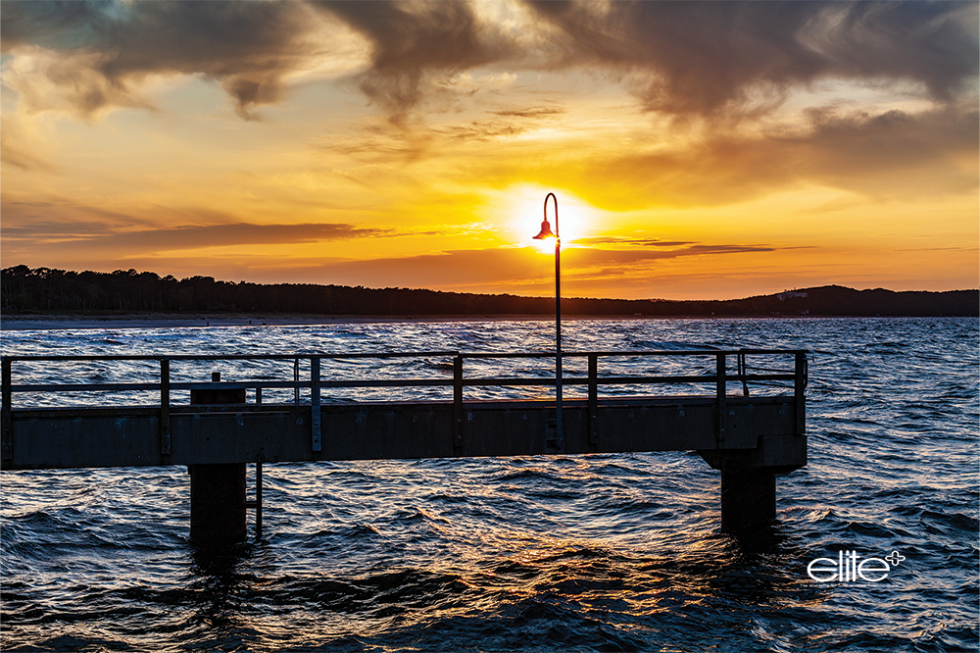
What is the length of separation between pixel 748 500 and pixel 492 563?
15.6 ft

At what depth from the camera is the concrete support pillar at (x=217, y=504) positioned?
12.6 meters

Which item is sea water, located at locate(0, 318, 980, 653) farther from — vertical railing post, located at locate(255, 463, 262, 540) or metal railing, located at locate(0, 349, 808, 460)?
metal railing, located at locate(0, 349, 808, 460)

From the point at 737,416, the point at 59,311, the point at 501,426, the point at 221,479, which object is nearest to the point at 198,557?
the point at 221,479

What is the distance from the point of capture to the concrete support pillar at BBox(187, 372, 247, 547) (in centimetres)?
1263

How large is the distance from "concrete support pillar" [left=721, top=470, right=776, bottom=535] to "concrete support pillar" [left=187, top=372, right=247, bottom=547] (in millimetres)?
8609

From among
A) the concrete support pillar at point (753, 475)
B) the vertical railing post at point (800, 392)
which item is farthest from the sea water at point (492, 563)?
the vertical railing post at point (800, 392)

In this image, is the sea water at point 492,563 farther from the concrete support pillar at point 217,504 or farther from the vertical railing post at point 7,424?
the vertical railing post at point 7,424

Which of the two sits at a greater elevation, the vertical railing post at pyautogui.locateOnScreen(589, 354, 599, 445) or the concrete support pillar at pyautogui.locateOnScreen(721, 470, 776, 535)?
the vertical railing post at pyautogui.locateOnScreen(589, 354, 599, 445)

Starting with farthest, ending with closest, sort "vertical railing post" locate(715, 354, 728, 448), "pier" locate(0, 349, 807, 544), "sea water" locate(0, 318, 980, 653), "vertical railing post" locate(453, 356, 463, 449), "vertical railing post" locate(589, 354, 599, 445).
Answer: "vertical railing post" locate(715, 354, 728, 448) → "vertical railing post" locate(589, 354, 599, 445) → "vertical railing post" locate(453, 356, 463, 449) → "pier" locate(0, 349, 807, 544) → "sea water" locate(0, 318, 980, 653)

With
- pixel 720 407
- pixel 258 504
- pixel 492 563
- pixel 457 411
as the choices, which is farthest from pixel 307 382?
pixel 720 407

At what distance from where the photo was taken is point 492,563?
515 inches

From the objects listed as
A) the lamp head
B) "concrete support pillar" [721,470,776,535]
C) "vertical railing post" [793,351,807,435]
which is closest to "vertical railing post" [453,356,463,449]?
the lamp head

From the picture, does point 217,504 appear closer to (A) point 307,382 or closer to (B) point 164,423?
(B) point 164,423

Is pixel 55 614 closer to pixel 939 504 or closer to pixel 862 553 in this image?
pixel 862 553
